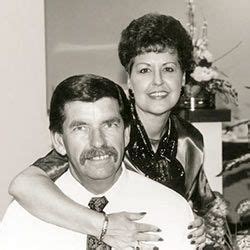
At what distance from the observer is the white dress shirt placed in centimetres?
123

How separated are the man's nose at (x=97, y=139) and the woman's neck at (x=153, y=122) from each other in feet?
1.13

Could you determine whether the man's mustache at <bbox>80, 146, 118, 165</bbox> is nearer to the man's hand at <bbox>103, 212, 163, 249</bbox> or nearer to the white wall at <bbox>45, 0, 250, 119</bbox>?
the man's hand at <bbox>103, 212, 163, 249</bbox>

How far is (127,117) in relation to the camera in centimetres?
127

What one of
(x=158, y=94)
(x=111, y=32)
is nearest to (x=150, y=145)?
(x=158, y=94)

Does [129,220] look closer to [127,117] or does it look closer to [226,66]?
[127,117]

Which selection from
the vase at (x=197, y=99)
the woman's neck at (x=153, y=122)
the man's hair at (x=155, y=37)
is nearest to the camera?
the man's hair at (x=155, y=37)

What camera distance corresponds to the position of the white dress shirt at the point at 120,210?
48.5 inches

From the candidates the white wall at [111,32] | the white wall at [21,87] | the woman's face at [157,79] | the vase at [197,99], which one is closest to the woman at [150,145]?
the woman's face at [157,79]

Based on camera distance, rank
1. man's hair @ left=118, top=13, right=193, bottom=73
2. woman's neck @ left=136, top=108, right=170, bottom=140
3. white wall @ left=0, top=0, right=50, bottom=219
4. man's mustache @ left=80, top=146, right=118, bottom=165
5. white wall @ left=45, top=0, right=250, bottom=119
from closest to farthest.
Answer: man's mustache @ left=80, top=146, right=118, bottom=165 < man's hair @ left=118, top=13, right=193, bottom=73 < woman's neck @ left=136, top=108, right=170, bottom=140 < white wall @ left=0, top=0, right=50, bottom=219 < white wall @ left=45, top=0, right=250, bottom=119

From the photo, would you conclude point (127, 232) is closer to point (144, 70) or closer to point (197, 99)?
point (144, 70)

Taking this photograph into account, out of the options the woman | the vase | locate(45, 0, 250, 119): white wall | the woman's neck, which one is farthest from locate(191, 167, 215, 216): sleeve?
locate(45, 0, 250, 119): white wall

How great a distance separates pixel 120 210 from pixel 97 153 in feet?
0.53

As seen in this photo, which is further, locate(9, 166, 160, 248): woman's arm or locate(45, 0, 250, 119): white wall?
locate(45, 0, 250, 119): white wall

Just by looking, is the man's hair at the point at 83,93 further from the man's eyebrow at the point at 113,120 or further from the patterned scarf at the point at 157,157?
the patterned scarf at the point at 157,157
